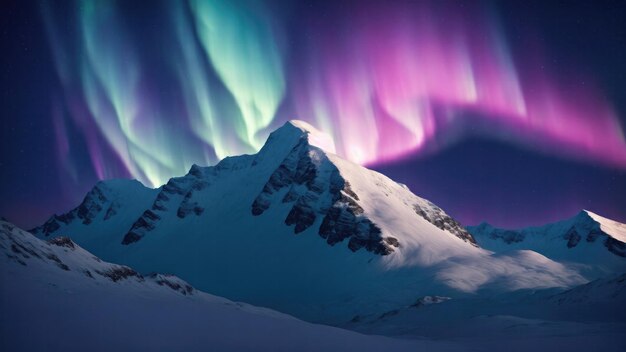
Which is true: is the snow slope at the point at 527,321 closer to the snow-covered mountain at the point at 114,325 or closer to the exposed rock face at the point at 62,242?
the snow-covered mountain at the point at 114,325

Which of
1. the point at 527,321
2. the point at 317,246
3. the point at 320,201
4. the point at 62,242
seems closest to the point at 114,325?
the point at 62,242

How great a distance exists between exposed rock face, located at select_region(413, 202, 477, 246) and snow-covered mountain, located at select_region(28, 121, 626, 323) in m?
0.66

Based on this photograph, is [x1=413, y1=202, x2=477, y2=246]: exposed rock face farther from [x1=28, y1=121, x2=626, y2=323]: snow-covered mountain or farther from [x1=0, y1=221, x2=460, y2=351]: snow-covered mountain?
[x1=0, y1=221, x2=460, y2=351]: snow-covered mountain

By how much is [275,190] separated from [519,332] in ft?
475

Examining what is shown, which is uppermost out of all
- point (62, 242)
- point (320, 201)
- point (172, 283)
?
point (320, 201)

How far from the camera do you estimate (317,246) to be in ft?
418

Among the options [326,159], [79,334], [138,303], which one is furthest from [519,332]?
[326,159]

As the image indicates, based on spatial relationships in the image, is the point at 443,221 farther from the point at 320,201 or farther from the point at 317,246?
the point at 317,246

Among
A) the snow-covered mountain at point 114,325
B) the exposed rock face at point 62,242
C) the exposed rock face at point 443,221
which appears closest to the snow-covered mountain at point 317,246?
the exposed rock face at point 443,221

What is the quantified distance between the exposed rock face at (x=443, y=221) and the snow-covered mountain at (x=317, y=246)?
2.17 ft

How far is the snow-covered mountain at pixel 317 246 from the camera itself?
9200 cm

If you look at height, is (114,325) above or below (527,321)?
below

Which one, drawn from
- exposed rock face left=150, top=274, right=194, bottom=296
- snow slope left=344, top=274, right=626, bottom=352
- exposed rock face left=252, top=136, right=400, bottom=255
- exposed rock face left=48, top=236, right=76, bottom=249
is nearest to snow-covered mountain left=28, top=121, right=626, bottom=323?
exposed rock face left=252, top=136, right=400, bottom=255

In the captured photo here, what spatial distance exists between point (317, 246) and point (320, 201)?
2409 cm
